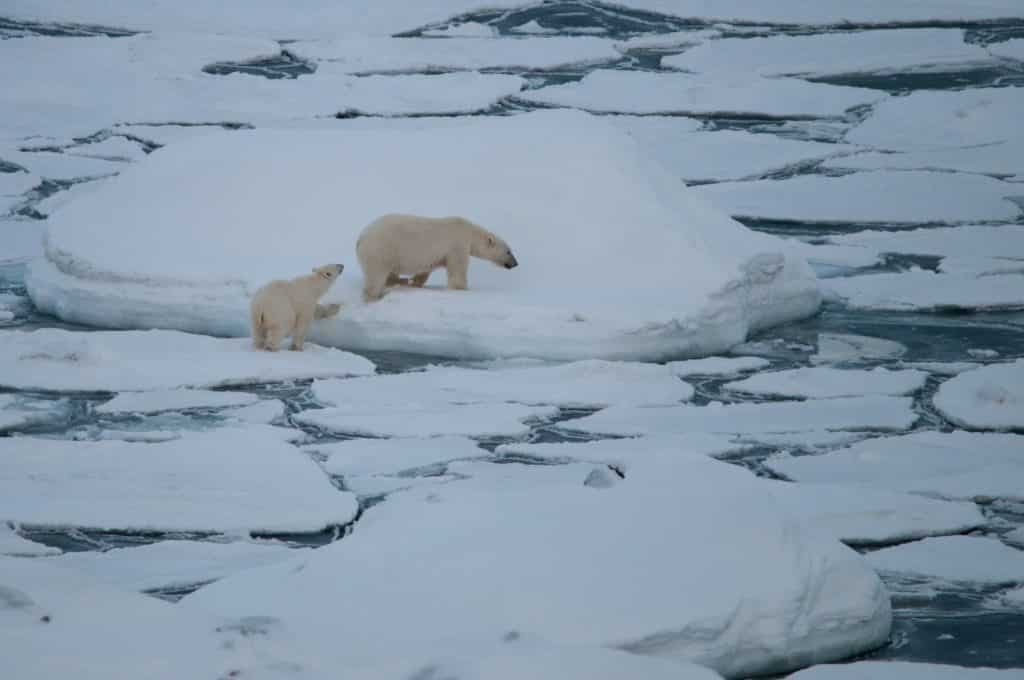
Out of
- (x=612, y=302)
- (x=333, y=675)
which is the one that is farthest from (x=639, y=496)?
(x=612, y=302)

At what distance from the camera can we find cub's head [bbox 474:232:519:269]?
699cm

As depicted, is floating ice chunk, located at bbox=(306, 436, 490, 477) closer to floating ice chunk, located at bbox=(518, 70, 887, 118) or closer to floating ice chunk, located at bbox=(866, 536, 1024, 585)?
floating ice chunk, located at bbox=(866, 536, 1024, 585)

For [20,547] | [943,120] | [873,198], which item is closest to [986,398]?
[20,547]

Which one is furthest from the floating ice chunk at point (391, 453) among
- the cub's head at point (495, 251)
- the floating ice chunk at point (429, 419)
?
the cub's head at point (495, 251)

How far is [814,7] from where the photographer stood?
15289 mm

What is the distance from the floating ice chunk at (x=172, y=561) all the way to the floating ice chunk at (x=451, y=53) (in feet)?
30.9

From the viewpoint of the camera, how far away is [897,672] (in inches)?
146

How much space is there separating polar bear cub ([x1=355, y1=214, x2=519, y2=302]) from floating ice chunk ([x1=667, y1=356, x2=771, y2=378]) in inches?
32.9

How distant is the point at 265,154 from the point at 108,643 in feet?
16.0

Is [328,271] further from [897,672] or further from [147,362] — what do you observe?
[897,672]

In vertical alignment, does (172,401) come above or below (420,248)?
below

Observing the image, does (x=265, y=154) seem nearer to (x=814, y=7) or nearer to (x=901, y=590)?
(x=901, y=590)

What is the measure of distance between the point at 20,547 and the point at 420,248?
2.72 m

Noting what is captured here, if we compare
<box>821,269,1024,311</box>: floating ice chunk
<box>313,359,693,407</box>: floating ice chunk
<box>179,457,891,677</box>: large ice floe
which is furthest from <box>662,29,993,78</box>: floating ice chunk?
<box>179,457,891,677</box>: large ice floe
